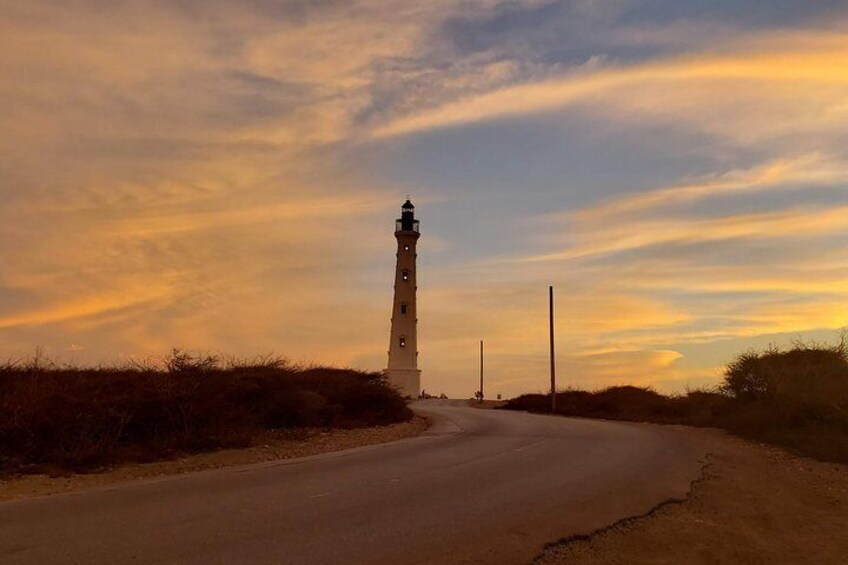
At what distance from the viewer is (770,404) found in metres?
27.9

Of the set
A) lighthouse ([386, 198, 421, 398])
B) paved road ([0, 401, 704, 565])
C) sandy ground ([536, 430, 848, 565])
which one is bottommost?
sandy ground ([536, 430, 848, 565])

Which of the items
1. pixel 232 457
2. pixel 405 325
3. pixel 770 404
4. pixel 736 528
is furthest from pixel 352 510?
pixel 405 325

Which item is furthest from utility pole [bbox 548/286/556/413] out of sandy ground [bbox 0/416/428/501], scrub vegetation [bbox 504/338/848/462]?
sandy ground [bbox 0/416/428/501]

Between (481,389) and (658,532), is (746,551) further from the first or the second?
(481,389)

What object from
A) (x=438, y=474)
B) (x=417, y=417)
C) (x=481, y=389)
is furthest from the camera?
(x=481, y=389)

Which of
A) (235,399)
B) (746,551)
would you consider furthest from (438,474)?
(235,399)

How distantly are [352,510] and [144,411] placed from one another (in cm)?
944

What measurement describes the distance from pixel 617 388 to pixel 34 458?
125ft

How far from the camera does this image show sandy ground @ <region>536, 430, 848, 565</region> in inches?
346

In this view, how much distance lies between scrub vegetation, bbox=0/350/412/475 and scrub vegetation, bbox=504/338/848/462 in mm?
13527

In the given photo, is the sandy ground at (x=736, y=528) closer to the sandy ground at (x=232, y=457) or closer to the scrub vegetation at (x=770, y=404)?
the scrub vegetation at (x=770, y=404)

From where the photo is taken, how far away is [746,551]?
30.2 ft

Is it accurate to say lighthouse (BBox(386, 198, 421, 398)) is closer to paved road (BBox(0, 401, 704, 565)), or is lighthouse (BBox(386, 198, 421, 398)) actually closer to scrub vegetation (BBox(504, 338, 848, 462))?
scrub vegetation (BBox(504, 338, 848, 462))

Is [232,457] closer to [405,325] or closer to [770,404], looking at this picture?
[770,404]
